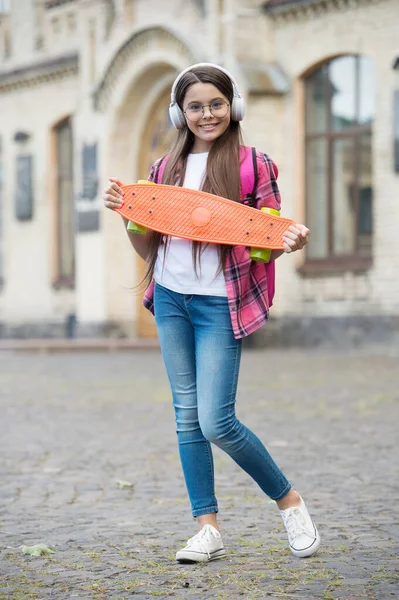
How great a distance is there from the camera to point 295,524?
533 cm

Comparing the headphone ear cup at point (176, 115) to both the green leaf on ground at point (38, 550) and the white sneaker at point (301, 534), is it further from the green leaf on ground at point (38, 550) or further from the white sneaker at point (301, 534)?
the green leaf on ground at point (38, 550)

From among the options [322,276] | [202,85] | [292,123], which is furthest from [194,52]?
[202,85]

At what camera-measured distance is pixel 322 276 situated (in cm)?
2138

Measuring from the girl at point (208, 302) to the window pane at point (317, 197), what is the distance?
16299 millimetres

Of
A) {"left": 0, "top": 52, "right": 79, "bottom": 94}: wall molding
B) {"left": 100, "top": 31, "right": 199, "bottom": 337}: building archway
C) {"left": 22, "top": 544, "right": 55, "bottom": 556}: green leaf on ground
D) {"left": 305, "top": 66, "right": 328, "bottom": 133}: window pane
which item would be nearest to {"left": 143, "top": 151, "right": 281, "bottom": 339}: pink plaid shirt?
{"left": 22, "top": 544, "right": 55, "bottom": 556}: green leaf on ground

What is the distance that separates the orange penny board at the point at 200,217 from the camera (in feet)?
16.8

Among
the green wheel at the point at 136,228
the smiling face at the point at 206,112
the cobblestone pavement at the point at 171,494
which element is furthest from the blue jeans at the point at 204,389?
the smiling face at the point at 206,112

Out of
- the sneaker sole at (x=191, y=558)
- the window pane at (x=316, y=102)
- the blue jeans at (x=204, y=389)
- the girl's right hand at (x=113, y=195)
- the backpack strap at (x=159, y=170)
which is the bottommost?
the sneaker sole at (x=191, y=558)

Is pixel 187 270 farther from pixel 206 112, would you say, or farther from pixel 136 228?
pixel 206 112

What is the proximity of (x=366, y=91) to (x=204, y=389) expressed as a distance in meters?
15.9

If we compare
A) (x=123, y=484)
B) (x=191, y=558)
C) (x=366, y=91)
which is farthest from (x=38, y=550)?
(x=366, y=91)

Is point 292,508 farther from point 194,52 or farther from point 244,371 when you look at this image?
point 194,52

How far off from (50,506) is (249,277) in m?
2.13

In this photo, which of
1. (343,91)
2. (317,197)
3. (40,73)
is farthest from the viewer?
(40,73)
